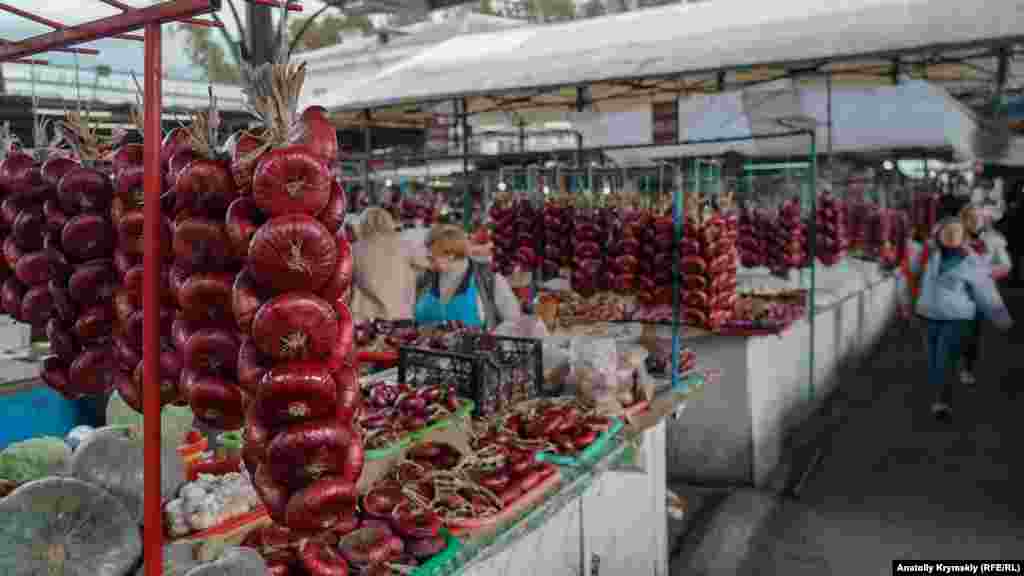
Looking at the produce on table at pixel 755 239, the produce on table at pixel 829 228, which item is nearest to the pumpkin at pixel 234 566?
the produce on table at pixel 755 239

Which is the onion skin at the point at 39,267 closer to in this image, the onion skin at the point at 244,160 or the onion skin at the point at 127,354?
the onion skin at the point at 127,354

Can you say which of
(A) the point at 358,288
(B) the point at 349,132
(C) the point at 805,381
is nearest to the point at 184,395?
(A) the point at 358,288

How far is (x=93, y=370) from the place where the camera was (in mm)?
1782

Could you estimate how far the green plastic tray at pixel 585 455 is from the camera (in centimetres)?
356

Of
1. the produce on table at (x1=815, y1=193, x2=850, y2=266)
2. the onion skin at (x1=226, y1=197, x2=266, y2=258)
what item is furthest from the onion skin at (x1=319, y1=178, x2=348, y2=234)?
the produce on table at (x1=815, y1=193, x2=850, y2=266)

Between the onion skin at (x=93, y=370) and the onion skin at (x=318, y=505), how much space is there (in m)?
0.61

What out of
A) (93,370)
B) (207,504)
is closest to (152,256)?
(93,370)

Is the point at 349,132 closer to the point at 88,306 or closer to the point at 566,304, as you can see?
the point at 566,304

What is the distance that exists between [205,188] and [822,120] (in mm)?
8672

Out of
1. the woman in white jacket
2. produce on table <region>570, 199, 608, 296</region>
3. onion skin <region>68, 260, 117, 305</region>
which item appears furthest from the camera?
the woman in white jacket

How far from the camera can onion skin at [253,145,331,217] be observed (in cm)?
140

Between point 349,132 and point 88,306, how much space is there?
29.1 feet

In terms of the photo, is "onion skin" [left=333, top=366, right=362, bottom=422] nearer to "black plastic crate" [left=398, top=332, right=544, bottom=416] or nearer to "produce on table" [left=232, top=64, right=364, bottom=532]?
"produce on table" [left=232, top=64, right=364, bottom=532]

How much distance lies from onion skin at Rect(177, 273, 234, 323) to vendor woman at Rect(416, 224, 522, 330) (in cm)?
386
